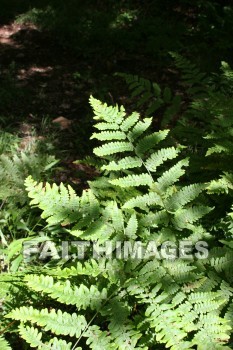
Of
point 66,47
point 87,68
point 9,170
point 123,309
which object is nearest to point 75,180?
point 9,170

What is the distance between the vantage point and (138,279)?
2238 millimetres

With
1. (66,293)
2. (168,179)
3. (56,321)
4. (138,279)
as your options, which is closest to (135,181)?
(168,179)

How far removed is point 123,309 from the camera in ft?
7.07

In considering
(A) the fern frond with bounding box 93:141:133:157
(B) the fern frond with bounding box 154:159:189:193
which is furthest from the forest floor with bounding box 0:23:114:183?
(B) the fern frond with bounding box 154:159:189:193

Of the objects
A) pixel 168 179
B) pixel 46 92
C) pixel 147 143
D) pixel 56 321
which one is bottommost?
pixel 46 92

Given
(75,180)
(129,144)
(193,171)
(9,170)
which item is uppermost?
(129,144)

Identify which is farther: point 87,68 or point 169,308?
point 87,68

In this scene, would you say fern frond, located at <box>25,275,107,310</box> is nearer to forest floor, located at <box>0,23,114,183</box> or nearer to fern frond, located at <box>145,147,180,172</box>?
fern frond, located at <box>145,147,180,172</box>

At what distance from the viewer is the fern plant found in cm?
205

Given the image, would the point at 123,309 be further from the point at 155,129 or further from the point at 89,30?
the point at 89,30

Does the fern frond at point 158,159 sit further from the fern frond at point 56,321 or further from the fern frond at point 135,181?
the fern frond at point 56,321

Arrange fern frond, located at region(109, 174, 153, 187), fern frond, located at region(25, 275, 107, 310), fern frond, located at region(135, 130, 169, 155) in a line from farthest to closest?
1. fern frond, located at region(135, 130, 169, 155)
2. fern frond, located at region(109, 174, 153, 187)
3. fern frond, located at region(25, 275, 107, 310)

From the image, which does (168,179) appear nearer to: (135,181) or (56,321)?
(135,181)

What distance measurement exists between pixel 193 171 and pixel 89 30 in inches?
195
